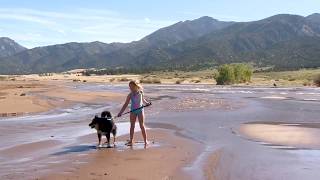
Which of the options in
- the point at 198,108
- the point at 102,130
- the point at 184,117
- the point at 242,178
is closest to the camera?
the point at 242,178

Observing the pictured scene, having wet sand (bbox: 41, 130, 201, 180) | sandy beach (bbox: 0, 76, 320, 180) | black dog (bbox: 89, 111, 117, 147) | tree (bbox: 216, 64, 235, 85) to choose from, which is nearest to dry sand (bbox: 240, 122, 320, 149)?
sandy beach (bbox: 0, 76, 320, 180)

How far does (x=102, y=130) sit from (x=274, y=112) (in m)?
14.7

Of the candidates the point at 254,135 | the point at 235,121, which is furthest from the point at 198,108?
the point at 254,135

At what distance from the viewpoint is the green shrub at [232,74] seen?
78875mm

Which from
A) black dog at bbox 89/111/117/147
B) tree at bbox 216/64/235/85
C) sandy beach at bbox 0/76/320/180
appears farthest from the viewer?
tree at bbox 216/64/235/85

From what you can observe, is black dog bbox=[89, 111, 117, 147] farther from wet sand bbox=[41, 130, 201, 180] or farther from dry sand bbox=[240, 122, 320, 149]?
dry sand bbox=[240, 122, 320, 149]

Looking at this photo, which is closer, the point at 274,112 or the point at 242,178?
the point at 242,178

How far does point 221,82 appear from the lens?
79.3m

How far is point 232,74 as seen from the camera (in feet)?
260

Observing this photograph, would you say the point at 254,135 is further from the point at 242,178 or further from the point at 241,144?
the point at 242,178

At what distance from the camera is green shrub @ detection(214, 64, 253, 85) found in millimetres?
Result: 78875

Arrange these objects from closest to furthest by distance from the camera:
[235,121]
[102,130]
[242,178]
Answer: [242,178] < [102,130] < [235,121]

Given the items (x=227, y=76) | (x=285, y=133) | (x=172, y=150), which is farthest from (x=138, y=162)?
(x=227, y=76)

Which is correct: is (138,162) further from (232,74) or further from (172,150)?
(232,74)
